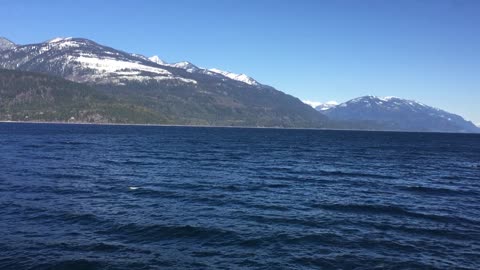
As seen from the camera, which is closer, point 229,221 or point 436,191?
point 229,221

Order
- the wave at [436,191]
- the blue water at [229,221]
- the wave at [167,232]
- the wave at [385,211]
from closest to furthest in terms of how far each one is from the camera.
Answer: the blue water at [229,221] < the wave at [167,232] < the wave at [385,211] < the wave at [436,191]

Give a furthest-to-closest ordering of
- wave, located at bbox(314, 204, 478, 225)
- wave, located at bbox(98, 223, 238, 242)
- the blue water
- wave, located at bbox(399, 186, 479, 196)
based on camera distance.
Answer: wave, located at bbox(399, 186, 479, 196), wave, located at bbox(314, 204, 478, 225), wave, located at bbox(98, 223, 238, 242), the blue water

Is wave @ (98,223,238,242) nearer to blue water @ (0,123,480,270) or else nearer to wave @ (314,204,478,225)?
blue water @ (0,123,480,270)

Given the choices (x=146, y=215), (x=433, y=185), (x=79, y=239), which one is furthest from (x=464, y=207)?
(x=79, y=239)

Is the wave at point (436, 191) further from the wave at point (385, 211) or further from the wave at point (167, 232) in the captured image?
the wave at point (167, 232)

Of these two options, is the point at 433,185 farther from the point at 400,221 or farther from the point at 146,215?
the point at 146,215

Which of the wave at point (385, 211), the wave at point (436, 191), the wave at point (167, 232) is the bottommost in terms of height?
the wave at point (167, 232)

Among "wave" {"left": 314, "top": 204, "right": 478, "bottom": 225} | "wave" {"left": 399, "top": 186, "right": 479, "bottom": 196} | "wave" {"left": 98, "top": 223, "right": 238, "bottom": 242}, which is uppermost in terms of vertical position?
"wave" {"left": 399, "top": 186, "right": 479, "bottom": 196}

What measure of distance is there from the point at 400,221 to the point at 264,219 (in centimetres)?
1500

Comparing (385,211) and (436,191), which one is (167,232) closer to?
(385,211)

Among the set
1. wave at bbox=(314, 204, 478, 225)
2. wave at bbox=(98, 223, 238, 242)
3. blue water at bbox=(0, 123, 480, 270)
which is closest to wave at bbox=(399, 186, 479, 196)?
blue water at bbox=(0, 123, 480, 270)

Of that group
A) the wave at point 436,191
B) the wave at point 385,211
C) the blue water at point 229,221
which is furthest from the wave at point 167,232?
the wave at point 436,191

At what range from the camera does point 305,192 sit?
59875 millimetres

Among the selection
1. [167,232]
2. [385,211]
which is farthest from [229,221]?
[385,211]
